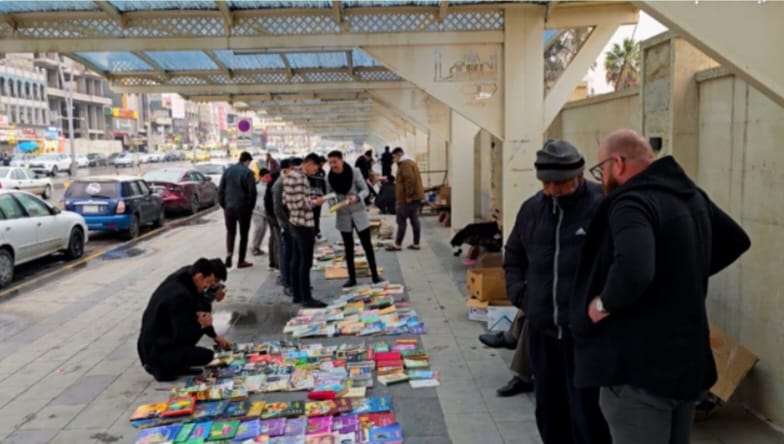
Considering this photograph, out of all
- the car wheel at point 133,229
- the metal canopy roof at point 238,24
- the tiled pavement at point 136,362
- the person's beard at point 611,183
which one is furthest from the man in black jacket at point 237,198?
the person's beard at point 611,183

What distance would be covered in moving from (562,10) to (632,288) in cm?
579

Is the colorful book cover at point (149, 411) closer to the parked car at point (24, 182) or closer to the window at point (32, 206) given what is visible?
the window at point (32, 206)

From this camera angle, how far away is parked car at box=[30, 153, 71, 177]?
47.1 m

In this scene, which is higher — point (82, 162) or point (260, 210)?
point (82, 162)

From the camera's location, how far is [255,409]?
5.04 m

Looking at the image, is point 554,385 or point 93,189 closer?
point 554,385

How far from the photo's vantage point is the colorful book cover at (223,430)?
4.60 meters

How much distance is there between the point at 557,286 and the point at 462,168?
9.51 m

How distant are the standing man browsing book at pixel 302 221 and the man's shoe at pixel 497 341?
260cm

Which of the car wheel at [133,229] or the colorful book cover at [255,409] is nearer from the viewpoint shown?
the colorful book cover at [255,409]

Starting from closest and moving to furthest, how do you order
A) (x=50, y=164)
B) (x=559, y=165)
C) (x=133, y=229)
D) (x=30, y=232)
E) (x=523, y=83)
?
(x=559, y=165) → (x=523, y=83) → (x=30, y=232) → (x=133, y=229) → (x=50, y=164)

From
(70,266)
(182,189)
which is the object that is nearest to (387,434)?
(70,266)

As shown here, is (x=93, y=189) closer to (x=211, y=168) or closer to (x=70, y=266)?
(x=70, y=266)

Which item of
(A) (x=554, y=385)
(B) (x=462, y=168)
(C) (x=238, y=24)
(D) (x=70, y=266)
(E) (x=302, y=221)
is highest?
(C) (x=238, y=24)
